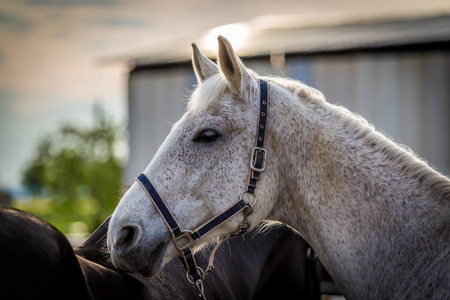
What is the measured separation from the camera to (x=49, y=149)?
33.2m

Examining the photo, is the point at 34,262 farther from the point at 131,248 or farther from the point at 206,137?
the point at 206,137

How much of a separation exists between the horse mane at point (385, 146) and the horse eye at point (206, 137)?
0.51 m

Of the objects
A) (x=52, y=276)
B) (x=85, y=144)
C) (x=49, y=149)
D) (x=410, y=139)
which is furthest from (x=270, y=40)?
(x=49, y=149)

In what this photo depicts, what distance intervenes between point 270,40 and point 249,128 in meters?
11.4

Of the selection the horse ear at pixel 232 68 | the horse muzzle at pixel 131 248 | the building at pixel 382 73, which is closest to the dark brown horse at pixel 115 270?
the horse muzzle at pixel 131 248

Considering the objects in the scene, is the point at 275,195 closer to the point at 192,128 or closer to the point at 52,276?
the point at 192,128

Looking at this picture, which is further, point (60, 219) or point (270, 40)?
point (60, 219)

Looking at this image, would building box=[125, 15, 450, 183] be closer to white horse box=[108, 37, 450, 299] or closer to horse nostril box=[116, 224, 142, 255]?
white horse box=[108, 37, 450, 299]

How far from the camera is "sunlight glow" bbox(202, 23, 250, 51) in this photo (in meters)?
12.9

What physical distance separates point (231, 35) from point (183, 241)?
42.0ft

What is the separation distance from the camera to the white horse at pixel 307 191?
2281 millimetres

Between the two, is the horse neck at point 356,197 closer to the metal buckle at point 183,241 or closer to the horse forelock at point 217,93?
the horse forelock at point 217,93

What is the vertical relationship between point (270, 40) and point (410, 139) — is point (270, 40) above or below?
above

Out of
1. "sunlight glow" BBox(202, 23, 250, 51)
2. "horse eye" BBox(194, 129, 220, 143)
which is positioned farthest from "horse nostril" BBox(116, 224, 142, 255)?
"sunlight glow" BBox(202, 23, 250, 51)
